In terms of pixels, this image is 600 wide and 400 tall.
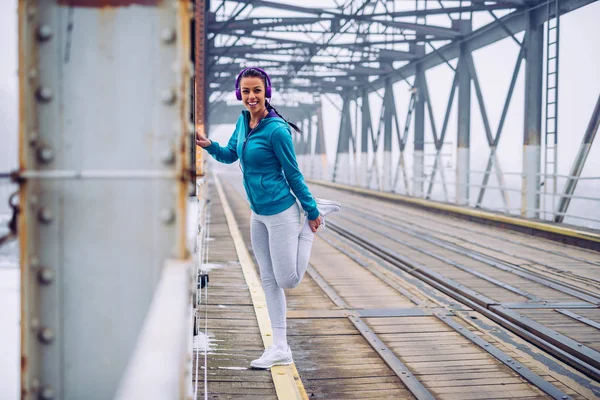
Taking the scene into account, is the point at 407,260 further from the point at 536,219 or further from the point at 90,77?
the point at 90,77

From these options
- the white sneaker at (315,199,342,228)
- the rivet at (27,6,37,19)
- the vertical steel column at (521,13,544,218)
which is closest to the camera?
the rivet at (27,6,37,19)

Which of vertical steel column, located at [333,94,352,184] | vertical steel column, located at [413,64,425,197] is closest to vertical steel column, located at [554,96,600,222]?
vertical steel column, located at [413,64,425,197]

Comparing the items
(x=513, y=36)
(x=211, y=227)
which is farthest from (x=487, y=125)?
(x=211, y=227)

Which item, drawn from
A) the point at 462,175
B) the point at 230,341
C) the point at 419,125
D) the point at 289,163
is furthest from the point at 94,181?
the point at 419,125

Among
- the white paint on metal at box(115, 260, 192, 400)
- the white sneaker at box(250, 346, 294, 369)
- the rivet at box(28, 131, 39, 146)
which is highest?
the rivet at box(28, 131, 39, 146)

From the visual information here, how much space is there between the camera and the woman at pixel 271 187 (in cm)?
328

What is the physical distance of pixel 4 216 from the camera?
208 centimetres

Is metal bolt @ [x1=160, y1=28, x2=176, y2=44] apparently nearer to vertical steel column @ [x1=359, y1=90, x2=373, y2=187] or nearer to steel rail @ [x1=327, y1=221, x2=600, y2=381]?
steel rail @ [x1=327, y1=221, x2=600, y2=381]

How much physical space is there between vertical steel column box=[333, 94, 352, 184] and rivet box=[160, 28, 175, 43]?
2776cm

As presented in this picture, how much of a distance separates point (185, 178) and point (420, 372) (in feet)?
8.86

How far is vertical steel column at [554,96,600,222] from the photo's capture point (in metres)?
9.67

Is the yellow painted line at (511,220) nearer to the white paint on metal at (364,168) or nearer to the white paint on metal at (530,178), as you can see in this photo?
the white paint on metal at (530,178)

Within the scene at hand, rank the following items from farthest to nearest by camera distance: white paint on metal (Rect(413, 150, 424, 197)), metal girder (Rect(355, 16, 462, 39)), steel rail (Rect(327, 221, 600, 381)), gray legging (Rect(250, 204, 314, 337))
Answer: white paint on metal (Rect(413, 150, 424, 197)) → metal girder (Rect(355, 16, 462, 39)) → steel rail (Rect(327, 221, 600, 381)) → gray legging (Rect(250, 204, 314, 337))

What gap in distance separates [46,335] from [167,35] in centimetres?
87
